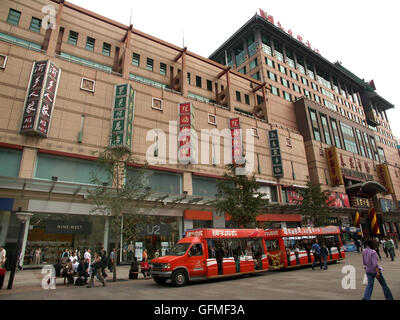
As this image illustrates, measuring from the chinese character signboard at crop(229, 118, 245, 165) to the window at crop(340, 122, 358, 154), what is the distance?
32.2m

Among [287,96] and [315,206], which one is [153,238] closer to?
[315,206]

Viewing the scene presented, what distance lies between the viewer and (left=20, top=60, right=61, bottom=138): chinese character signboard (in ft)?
66.0

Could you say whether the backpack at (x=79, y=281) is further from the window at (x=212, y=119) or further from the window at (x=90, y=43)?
the window at (x=90, y=43)

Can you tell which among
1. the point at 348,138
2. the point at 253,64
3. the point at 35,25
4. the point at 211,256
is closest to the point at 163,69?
the point at 35,25

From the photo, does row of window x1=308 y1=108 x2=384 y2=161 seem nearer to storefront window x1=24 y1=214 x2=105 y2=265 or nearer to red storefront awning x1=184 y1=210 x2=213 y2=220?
red storefront awning x1=184 y1=210 x2=213 y2=220

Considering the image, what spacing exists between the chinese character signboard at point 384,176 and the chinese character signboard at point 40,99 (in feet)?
223

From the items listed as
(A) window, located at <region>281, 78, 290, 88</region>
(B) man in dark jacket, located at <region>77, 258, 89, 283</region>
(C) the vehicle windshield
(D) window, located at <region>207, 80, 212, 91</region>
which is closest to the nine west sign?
(B) man in dark jacket, located at <region>77, 258, 89, 283</region>

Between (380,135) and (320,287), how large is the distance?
8613 centimetres

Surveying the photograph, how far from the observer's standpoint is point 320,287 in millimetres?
10180

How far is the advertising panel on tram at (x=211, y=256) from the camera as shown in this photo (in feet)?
40.2

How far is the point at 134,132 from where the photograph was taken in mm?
25781

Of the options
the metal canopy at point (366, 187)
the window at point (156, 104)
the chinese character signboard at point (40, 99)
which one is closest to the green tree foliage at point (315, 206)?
the metal canopy at point (366, 187)
